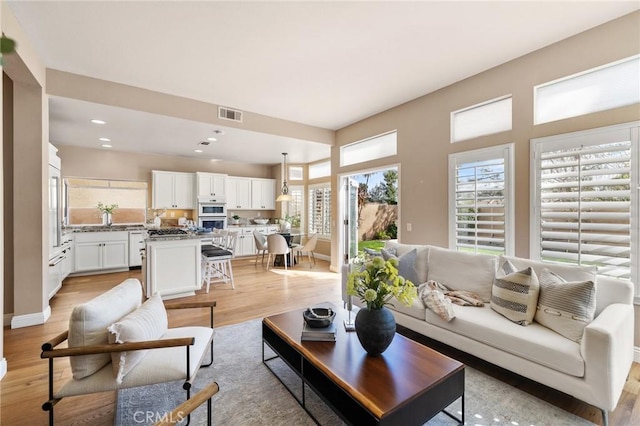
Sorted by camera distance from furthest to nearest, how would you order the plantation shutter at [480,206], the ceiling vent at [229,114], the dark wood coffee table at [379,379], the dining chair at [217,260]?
the dining chair at [217,260] < the ceiling vent at [229,114] < the plantation shutter at [480,206] < the dark wood coffee table at [379,379]

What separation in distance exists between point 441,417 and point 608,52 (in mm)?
3433

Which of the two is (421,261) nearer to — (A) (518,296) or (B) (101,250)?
(A) (518,296)

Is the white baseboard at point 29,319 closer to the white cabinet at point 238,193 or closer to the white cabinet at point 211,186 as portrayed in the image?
the white cabinet at point 211,186

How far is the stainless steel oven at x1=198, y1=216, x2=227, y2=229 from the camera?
7414 millimetres

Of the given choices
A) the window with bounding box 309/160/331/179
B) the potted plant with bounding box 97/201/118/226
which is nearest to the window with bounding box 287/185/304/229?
the window with bounding box 309/160/331/179

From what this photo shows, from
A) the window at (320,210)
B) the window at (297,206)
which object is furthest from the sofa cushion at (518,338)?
the window at (297,206)

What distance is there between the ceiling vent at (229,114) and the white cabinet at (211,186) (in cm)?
318

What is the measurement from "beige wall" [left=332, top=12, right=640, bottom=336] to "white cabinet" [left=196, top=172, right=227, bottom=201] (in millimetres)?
4077

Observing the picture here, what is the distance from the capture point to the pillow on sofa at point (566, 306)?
6.68 ft

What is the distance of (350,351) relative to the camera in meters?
1.96

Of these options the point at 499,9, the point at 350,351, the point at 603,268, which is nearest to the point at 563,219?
the point at 603,268

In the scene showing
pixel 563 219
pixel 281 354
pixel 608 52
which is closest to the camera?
pixel 281 354

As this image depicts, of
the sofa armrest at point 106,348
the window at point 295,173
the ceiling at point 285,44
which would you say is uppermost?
the ceiling at point 285,44

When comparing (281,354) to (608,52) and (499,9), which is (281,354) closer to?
(499,9)
